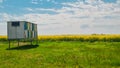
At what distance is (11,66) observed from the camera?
23.0m

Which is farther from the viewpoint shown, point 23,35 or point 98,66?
point 23,35

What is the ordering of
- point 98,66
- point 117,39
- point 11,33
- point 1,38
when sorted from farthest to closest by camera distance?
point 1,38 → point 117,39 → point 11,33 → point 98,66

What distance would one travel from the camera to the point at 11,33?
→ 4353 centimetres

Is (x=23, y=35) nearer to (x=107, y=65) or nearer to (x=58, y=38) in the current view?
(x=107, y=65)

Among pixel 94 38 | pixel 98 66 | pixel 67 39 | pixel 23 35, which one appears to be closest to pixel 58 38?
pixel 67 39

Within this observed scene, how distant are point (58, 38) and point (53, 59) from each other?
145 ft

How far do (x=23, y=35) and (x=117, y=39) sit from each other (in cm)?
2718

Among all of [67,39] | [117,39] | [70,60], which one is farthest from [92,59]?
[67,39]

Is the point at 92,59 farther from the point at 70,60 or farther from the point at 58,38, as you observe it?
the point at 58,38

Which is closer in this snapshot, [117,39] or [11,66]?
[11,66]

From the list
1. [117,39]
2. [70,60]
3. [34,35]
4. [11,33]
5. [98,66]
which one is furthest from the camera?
[117,39]

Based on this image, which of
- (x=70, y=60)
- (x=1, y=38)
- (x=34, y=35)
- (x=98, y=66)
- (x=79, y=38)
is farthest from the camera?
(x=1, y=38)

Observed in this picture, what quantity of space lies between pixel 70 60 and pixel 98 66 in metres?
3.79

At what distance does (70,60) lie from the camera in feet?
84.5
